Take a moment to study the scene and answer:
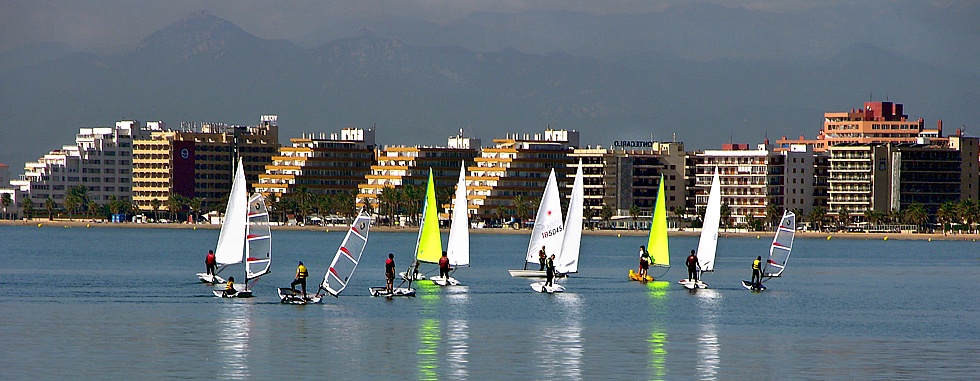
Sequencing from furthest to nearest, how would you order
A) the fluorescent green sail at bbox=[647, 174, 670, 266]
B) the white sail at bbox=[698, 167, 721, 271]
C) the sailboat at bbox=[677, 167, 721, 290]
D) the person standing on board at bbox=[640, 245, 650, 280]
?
the fluorescent green sail at bbox=[647, 174, 670, 266] < the person standing on board at bbox=[640, 245, 650, 280] < the white sail at bbox=[698, 167, 721, 271] < the sailboat at bbox=[677, 167, 721, 290]

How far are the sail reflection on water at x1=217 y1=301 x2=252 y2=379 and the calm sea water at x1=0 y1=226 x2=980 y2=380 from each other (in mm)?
77

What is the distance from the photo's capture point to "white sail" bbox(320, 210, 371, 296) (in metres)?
62.9

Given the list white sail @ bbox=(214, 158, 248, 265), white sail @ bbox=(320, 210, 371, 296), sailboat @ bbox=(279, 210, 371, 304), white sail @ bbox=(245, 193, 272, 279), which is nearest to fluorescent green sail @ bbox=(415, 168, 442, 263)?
white sail @ bbox=(214, 158, 248, 265)

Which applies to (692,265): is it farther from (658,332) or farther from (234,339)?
(234,339)

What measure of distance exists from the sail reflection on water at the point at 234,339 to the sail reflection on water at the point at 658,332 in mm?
11356

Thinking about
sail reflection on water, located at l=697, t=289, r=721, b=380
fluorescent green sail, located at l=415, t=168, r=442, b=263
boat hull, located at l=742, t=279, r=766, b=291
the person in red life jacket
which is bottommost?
sail reflection on water, located at l=697, t=289, r=721, b=380

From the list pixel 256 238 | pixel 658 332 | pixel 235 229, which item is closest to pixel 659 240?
A: pixel 235 229

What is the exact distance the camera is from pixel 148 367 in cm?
4075

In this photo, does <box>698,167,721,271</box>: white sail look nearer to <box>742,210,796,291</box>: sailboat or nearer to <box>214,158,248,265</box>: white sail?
<box>742,210,796,291</box>: sailboat

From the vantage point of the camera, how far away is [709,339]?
52.3m

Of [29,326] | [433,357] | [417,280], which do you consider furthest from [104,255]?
[433,357]

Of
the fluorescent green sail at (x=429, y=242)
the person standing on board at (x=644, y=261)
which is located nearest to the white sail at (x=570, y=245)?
the person standing on board at (x=644, y=261)

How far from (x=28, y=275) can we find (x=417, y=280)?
25.3 metres

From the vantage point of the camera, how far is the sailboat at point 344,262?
62938mm
